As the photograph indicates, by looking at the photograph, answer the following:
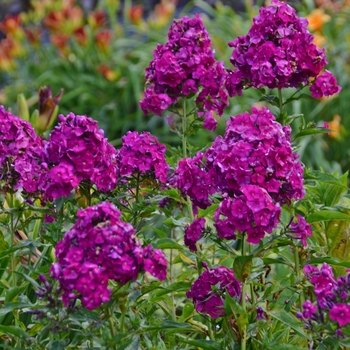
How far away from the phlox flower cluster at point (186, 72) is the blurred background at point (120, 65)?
3572 millimetres

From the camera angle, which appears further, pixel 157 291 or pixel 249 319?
pixel 157 291

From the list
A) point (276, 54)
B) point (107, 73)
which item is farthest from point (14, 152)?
point (107, 73)

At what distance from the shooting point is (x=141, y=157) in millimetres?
2049

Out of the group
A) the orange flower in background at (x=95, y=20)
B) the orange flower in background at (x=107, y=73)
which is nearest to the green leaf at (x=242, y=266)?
the orange flower in background at (x=107, y=73)

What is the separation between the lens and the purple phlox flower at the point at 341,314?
1.67 metres

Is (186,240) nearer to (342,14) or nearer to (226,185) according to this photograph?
(226,185)

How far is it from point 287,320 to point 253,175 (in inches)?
14.8

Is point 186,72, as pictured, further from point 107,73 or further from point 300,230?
point 107,73

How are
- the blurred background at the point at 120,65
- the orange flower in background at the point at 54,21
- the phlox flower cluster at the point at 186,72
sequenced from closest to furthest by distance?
1. the phlox flower cluster at the point at 186,72
2. the blurred background at the point at 120,65
3. the orange flower in background at the point at 54,21

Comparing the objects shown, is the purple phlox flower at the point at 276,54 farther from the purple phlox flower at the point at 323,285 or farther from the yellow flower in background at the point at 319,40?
the yellow flower in background at the point at 319,40

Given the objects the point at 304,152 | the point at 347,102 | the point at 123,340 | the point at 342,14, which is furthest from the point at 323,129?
the point at 342,14

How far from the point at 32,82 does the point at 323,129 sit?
5561 millimetres

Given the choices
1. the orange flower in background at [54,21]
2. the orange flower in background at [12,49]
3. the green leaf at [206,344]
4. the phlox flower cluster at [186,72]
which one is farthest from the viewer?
the orange flower in background at [54,21]

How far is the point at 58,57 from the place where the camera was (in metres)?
7.70
